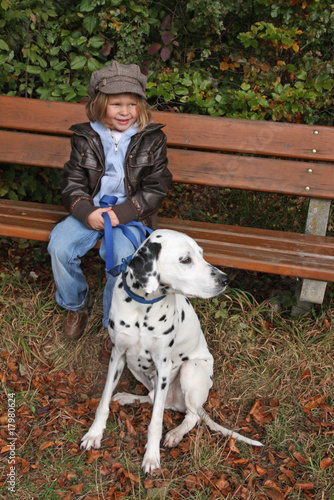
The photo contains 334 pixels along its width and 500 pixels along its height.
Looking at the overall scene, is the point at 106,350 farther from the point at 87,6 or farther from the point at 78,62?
the point at 87,6

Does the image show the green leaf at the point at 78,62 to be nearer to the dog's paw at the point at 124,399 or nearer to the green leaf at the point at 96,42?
A: the green leaf at the point at 96,42

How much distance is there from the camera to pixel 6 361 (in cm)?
337

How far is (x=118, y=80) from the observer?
313 cm

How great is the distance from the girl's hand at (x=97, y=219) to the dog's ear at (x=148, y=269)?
82 cm

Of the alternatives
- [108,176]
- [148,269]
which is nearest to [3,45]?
[108,176]

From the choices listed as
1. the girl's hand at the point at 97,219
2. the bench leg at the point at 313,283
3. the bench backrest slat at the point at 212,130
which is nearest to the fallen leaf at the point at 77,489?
the girl's hand at the point at 97,219

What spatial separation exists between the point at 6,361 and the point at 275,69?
3.40 meters

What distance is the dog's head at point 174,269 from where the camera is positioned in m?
2.38

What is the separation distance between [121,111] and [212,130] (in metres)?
0.94

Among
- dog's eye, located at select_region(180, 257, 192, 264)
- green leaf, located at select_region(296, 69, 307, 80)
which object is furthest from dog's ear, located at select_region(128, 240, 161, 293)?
green leaf, located at select_region(296, 69, 307, 80)

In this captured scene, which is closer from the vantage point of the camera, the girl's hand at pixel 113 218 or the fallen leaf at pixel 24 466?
the fallen leaf at pixel 24 466

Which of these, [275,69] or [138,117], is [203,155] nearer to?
[138,117]

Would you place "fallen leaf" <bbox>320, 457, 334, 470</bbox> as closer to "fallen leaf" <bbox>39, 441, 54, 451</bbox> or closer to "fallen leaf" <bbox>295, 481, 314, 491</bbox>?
"fallen leaf" <bbox>295, 481, 314, 491</bbox>

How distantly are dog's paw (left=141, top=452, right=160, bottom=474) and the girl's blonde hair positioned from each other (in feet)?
6.69
